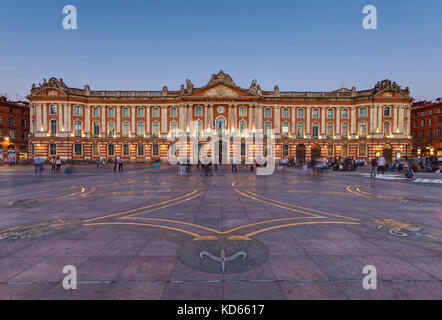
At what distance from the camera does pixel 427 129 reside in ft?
184

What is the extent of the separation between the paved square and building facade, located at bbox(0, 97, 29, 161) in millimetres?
64793

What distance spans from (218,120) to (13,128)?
53948 mm

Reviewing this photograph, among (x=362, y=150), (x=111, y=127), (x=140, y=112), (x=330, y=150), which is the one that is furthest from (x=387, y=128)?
(x=111, y=127)

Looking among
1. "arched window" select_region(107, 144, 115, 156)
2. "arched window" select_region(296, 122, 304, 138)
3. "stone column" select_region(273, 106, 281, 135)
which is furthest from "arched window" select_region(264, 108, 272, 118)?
"arched window" select_region(107, 144, 115, 156)

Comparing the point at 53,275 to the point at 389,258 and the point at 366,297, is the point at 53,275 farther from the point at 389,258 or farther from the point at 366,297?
the point at 389,258

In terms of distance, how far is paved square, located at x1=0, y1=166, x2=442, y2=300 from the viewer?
3.06 m

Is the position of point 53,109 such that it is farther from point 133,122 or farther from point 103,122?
point 133,122

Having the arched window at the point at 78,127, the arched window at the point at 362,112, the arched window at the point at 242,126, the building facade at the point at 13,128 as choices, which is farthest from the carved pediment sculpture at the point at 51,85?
the arched window at the point at 362,112

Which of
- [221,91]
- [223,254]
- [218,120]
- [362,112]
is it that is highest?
[221,91]

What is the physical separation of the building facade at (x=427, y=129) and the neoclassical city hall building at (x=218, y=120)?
638 inches

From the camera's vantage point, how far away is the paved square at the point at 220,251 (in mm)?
3059

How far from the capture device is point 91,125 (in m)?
46.5

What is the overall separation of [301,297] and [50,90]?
56.1 m

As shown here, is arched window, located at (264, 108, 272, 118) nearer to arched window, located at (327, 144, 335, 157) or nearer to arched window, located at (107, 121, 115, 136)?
arched window, located at (327, 144, 335, 157)
